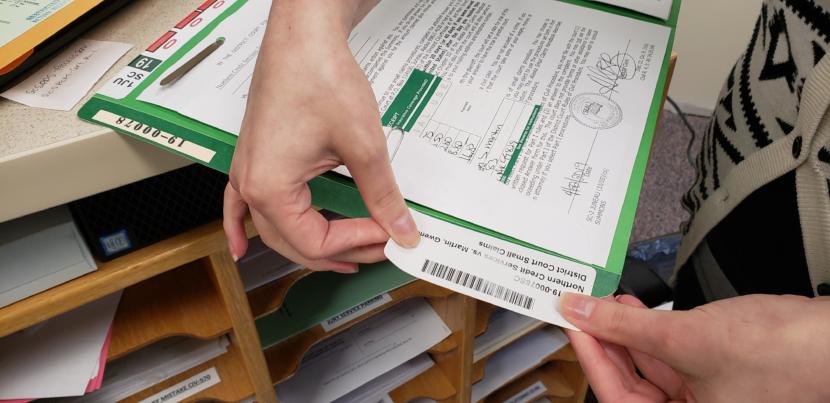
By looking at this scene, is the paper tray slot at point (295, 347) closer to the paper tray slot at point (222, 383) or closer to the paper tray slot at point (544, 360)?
the paper tray slot at point (222, 383)

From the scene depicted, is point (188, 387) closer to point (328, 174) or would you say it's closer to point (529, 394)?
point (328, 174)

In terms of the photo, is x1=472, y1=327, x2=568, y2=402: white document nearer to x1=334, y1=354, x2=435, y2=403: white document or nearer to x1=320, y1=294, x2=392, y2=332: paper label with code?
x1=334, y1=354, x2=435, y2=403: white document

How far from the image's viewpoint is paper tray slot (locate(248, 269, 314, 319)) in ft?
1.97

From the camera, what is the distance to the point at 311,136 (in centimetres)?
34

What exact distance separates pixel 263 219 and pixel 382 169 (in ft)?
0.34

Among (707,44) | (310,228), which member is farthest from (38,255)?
(707,44)

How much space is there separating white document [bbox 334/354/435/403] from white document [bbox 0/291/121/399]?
377 millimetres

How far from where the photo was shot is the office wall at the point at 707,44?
4.91 ft

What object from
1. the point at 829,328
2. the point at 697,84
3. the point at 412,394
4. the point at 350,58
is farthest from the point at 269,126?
the point at 697,84

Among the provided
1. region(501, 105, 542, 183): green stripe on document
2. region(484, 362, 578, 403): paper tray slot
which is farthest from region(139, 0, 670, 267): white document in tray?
region(484, 362, 578, 403): paper tray slot

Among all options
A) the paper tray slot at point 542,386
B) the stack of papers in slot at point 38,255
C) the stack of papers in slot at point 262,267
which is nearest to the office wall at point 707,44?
the paper tray slot at point 542,386

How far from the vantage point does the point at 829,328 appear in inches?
13.0

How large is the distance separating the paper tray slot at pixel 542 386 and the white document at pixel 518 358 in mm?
96

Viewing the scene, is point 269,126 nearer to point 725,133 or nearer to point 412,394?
point 725,133
